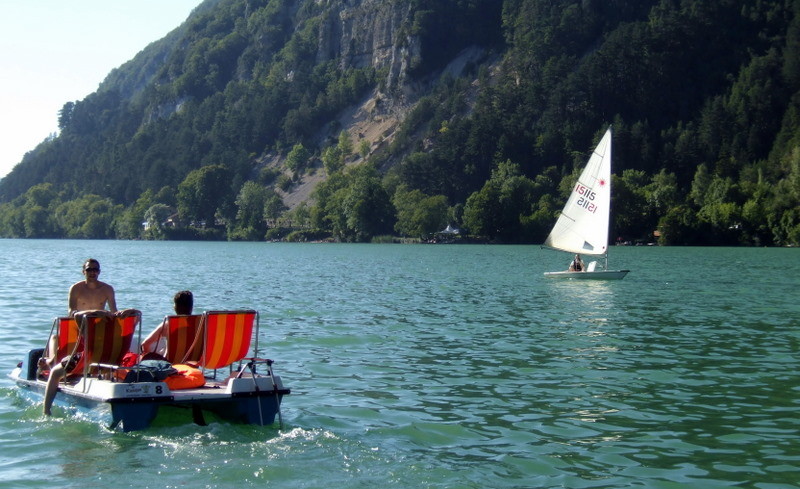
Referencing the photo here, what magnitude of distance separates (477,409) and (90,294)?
684 cm

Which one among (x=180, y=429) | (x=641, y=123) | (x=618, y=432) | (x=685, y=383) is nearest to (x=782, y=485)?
(x=618, y=432)

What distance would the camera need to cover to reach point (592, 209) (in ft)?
196

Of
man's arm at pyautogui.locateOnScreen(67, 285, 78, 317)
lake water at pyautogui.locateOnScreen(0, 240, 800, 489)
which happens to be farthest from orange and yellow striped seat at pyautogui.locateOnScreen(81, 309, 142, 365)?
lake water at pyautogui.locateOnScreen(0, 240, 800, 489)

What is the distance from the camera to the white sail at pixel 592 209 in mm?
59188

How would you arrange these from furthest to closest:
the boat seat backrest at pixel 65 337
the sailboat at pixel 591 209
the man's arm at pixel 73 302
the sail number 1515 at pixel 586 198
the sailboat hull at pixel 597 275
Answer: the sail number 1515 at pixel 586 198 → the sailboat at pixel 591 209 → the sailboat hull at pixel 597 275 → the boat seat backrest at pixel 65 337 → the man's arm at pixel 73 302

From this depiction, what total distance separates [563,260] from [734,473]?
7105cm

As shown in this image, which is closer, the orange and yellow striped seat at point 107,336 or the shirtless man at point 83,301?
the orange and yellow striped seat at point 107,336

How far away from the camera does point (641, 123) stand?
19138cm

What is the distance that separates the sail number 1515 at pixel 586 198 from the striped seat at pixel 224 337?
4660 centimetres

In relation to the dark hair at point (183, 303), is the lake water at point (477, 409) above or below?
below

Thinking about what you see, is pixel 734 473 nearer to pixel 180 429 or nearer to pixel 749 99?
pixel 180 429

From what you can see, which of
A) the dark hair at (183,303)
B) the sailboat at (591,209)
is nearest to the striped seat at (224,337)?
the dark hair at (183,303)

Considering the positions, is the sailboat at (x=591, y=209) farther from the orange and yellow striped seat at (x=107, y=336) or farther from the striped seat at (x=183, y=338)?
the orange and yellow striped seat at (x=107, y=336)

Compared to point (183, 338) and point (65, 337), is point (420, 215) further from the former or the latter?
point (183, 338)
